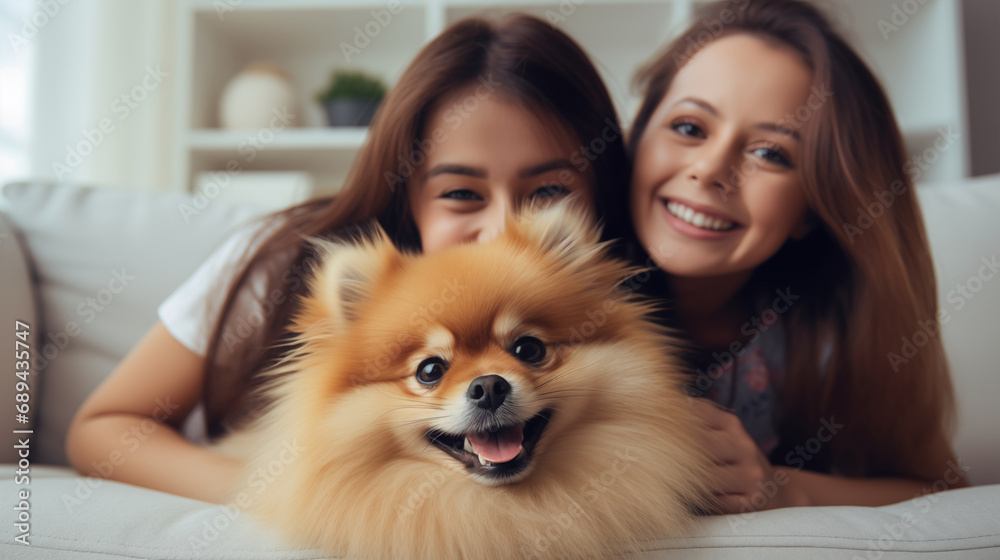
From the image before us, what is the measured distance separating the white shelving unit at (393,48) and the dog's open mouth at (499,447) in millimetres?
2042

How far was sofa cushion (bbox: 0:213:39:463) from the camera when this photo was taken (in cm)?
135

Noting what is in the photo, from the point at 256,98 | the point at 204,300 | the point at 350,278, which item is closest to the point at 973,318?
the point at 350,278

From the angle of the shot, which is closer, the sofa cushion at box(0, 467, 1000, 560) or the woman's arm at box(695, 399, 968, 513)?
the sofa cushion at box(0, 467, 1000, 560)

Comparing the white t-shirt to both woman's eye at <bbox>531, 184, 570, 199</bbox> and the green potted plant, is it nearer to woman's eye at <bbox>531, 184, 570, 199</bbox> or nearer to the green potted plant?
woman's eye at <bbox>531, 184, 570, 199</bbox>

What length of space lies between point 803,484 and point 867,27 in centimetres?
253

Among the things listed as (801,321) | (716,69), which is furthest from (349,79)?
(801,321)

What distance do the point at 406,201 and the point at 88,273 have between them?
882 millimetres

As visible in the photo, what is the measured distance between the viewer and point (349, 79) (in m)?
2.89

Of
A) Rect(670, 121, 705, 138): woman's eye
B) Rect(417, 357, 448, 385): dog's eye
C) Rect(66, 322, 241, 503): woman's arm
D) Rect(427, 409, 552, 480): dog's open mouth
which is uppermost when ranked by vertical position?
Rect(670, 121, 705, 138): woman's eye

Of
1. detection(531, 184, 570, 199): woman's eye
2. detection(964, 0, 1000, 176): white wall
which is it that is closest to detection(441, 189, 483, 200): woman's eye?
detection(531, 184, 570, 199): woman's eye

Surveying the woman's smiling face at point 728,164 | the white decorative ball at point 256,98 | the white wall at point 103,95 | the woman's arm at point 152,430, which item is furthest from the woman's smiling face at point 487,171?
the white wall at point 103,95

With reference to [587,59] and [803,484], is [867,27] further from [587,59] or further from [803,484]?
[803,484]

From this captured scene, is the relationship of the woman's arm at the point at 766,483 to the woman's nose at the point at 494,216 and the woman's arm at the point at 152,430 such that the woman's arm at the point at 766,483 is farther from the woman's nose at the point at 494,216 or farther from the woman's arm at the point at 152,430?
the woman's arm at the point at 152,430

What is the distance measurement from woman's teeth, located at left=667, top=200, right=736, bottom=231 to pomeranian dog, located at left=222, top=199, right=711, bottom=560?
1.42 ft
